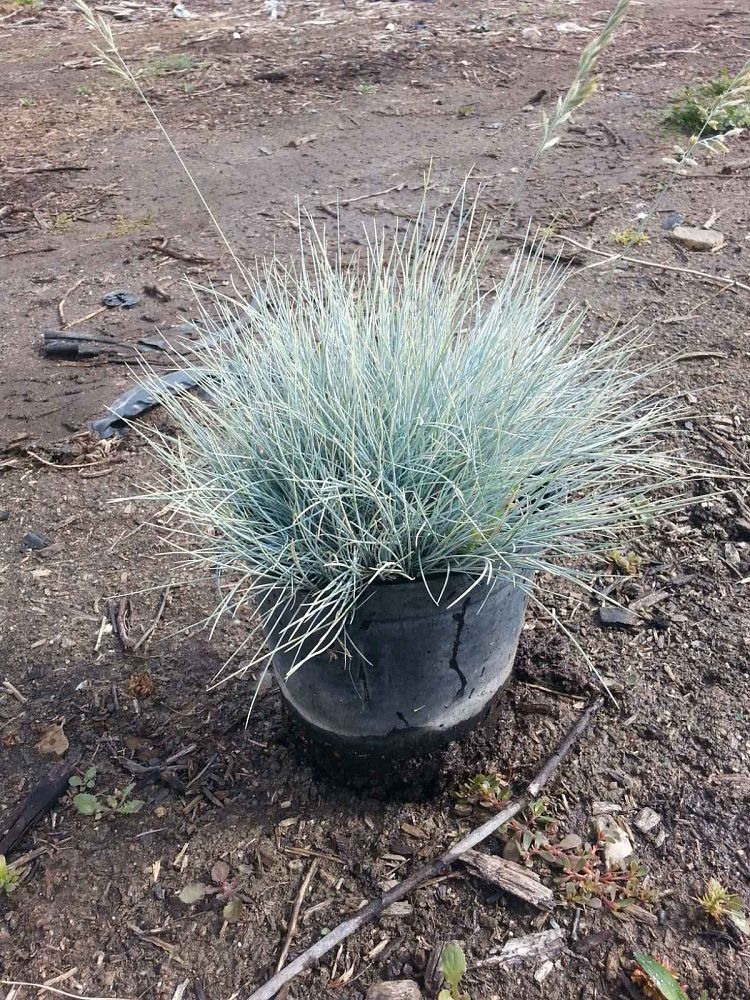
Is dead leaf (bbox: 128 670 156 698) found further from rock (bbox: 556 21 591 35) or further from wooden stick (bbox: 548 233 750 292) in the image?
rock (bbox: 556 21 591 35)

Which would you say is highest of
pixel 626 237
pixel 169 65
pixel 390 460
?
pixel 390 460

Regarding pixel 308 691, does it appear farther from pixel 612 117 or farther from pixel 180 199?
pixel 612 117

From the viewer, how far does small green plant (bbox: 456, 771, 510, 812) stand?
1.61m

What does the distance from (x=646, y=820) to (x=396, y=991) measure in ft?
1.91

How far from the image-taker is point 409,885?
1490mm

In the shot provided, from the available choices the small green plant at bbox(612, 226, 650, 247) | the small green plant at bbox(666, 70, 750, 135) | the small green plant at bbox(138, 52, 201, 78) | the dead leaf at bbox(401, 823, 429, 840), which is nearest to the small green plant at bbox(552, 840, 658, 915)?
the dead leaf at bbox(401, 823, 429, 840)

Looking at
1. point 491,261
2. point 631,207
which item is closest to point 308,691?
point 491,261

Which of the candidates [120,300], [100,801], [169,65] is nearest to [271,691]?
[100,801]

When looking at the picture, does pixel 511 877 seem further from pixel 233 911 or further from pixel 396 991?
pixel 233 911

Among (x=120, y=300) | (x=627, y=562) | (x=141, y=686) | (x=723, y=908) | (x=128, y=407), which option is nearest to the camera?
(x=723, y=908)

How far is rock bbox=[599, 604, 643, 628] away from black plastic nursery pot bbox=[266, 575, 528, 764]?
42cm

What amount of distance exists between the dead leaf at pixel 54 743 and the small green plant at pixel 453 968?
3.22 ft

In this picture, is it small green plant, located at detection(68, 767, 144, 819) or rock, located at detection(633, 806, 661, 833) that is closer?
rock, located at detection(633, 806, 661, 833)

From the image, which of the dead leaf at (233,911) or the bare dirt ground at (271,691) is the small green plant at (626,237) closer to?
the bare dirt ground at (271,691)
